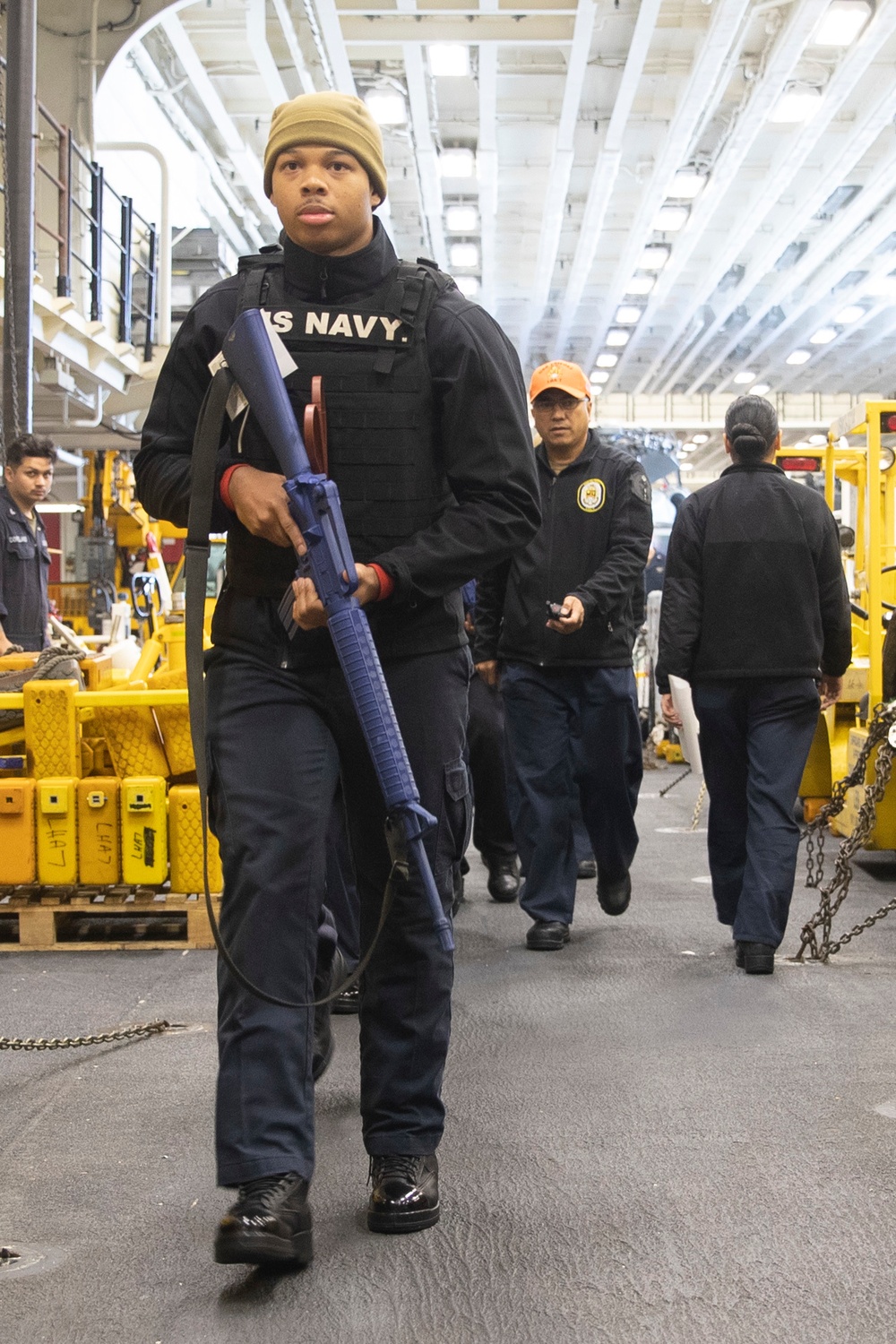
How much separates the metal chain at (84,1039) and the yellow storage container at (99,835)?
124cm

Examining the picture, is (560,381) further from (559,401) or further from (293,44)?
(293,44)

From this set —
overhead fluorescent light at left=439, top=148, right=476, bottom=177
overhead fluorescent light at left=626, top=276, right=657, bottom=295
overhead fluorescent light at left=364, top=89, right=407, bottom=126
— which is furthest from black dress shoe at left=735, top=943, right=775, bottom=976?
overhead fluorescent light at left=626, top=276, right=657, bottom=295

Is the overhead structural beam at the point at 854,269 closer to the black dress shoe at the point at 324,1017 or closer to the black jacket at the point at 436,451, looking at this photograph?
the black jacket at the point at 436,451

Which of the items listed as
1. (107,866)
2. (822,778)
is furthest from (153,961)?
(822,778)

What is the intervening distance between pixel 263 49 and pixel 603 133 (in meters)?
4.12

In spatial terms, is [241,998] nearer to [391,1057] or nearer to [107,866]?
[391,1057]

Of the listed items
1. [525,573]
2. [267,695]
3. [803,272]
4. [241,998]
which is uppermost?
[803,272]

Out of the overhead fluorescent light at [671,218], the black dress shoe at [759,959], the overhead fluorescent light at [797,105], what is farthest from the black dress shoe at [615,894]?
the overhead fluorescent light at [671,218]

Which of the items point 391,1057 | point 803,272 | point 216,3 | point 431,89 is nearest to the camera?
point 391,1057

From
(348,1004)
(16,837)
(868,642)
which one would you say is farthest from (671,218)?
(348,1004)

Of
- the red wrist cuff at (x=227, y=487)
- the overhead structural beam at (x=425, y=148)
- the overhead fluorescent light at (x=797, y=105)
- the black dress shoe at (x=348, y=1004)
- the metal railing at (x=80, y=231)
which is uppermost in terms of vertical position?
the overhead structural beam at (x=425, y=148)

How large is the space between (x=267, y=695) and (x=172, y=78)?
11.4 meters

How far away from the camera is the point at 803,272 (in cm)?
1764

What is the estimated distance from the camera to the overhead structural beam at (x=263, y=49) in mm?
10258
